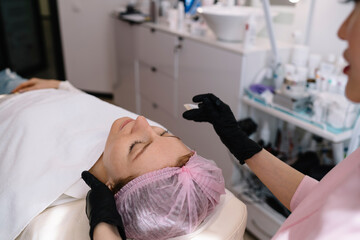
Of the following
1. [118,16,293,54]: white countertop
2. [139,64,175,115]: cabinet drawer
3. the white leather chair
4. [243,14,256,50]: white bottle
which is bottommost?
[139,64,175,115]: cabinet drawer

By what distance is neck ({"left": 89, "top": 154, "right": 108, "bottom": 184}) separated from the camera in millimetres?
1035

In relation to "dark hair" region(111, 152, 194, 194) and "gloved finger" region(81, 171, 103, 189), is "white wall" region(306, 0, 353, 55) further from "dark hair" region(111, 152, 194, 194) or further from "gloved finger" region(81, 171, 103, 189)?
"gloved finger" region(81, 171, 103, 189)

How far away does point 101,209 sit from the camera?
0.77m

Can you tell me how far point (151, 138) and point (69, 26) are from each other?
10.3 ft

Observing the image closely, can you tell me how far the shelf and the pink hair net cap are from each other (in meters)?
0.79

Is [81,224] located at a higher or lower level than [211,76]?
lower

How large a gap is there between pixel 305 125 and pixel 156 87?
1310mm

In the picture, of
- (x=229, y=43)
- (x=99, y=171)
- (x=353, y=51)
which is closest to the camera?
(x=353, y=51)

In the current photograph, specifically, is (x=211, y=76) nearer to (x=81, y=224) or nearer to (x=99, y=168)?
(x=99, y=168)

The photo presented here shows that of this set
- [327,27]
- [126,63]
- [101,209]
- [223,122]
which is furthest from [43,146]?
[126,63]

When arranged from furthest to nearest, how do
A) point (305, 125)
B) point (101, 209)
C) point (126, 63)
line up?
point (126, 63)
point (305, 125)
point (101, 209)

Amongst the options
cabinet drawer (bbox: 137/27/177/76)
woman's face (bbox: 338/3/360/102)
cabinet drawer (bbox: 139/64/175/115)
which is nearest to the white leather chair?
woman's face (bbox: 338/3/360/102)

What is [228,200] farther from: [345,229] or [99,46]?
[99,46]

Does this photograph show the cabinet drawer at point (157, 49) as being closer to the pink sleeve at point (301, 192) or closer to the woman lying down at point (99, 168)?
the woman lying down at point (99, 168)
